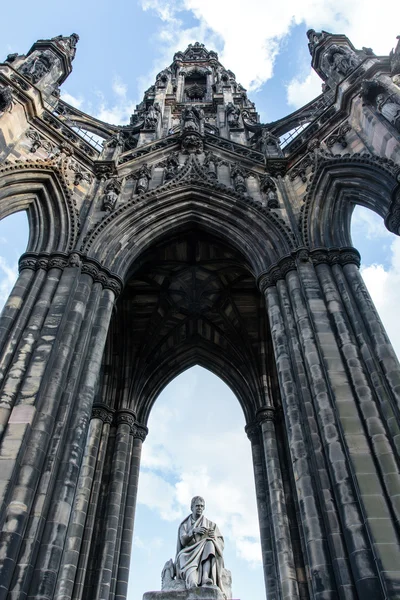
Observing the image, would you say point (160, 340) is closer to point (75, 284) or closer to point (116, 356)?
point (116, 356)

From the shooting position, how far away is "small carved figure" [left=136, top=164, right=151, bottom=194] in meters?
13.2

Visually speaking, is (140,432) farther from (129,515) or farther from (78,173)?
(78,173)

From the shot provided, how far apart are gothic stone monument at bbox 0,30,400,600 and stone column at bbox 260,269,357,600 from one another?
0.03 meters

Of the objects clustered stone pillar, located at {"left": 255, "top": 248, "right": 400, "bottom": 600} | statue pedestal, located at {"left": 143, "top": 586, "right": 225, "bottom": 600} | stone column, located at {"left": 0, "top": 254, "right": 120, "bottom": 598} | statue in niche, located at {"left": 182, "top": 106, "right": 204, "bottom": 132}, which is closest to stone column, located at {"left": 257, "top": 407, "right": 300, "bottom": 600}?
clustered stone pillar, located at {"left": 255, "top": 248, "right": 400, "bottom": 600}

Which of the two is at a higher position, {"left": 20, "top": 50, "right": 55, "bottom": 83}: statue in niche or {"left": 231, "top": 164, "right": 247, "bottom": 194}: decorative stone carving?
{"left": 20, "top": 50, "right": 55, "bottom": 83}: statue in niche

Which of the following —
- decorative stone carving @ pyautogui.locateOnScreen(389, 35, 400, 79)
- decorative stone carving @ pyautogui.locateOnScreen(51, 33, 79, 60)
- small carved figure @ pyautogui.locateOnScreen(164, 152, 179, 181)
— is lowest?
decorative stone carving @ pyautogui.locateOnScreen(389, 35, 400, 79)

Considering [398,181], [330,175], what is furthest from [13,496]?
[330,175]

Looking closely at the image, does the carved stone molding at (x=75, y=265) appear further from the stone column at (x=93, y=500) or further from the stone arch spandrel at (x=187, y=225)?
the stone column at (x=93, y=500)

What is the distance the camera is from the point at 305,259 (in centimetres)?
1045

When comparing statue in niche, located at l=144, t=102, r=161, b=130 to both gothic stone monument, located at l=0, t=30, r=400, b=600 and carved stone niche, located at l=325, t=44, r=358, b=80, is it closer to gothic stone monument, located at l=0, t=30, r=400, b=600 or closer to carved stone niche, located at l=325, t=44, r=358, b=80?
gothic stone monument, located at l=0, t=30, r=400, b=600

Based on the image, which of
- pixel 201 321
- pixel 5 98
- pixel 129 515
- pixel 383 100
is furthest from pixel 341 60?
pixel 129 515

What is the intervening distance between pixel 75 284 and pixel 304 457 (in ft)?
18.4

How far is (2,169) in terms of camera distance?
10.8m

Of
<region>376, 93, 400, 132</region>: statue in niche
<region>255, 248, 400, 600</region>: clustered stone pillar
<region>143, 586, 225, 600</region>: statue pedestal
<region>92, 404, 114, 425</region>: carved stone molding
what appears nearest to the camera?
<region>255, 248, 400, 600</region>: clustered stone pillar
